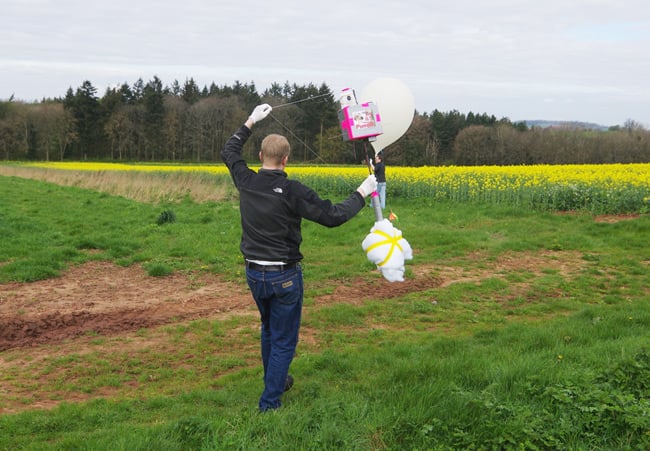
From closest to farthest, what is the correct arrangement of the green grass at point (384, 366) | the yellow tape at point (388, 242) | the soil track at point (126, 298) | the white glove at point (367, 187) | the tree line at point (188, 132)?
the green grass at point (384, 366)
the white glove at point (367, 187)
the yellow tape at point (388, 242)
the soil track at point (126, 298)
the tree line at point (188, 132)

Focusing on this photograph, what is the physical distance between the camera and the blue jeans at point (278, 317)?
4.09m

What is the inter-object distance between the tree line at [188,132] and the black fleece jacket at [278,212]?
1488 inches

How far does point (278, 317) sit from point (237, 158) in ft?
4.72

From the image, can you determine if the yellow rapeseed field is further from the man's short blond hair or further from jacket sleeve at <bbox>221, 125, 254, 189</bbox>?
the man's short blond hair

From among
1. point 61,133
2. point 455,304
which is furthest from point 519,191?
point 61,133

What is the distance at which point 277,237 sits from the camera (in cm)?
412

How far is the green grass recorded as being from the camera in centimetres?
355

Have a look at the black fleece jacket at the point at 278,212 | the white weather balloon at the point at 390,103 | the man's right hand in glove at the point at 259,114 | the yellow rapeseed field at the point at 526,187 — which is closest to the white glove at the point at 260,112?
the man's right hand in glove at the point at 259,114

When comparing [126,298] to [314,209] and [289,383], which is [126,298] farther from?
[314,209]

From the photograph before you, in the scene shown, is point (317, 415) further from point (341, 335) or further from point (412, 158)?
point (412, 158)

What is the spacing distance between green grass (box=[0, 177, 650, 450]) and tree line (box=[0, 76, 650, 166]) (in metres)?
32.3

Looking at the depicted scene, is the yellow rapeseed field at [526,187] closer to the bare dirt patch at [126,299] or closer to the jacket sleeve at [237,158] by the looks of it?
the bare dirt patch at [126,299]

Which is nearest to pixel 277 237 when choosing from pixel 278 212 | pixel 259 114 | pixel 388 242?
pixel 278 212

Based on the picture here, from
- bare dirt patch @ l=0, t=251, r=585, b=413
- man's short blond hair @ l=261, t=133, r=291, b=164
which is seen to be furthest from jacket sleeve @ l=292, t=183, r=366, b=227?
bare dirt patch @ l=0, t=251, r=585, b=413
